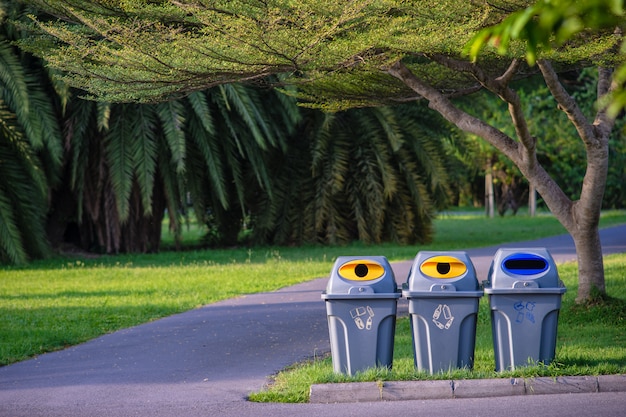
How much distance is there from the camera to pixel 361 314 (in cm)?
732

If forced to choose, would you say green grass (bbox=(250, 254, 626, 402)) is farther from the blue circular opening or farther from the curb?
the blue circular opening

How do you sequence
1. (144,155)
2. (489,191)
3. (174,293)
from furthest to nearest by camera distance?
(489,191), (144,155), (174,293)

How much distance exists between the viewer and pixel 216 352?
939 cm

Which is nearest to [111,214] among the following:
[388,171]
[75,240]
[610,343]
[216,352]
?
[75,240]

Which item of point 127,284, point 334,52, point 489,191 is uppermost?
point 334,52

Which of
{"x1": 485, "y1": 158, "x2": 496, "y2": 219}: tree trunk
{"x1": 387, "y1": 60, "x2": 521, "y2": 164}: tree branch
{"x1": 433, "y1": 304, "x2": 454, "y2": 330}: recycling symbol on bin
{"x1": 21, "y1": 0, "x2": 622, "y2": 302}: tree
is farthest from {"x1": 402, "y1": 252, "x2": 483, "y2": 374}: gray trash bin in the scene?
{"x1": 485, "y1": 158, "x2": 496, "y2": 219}: tree trunk

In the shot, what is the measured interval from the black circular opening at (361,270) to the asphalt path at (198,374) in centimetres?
109

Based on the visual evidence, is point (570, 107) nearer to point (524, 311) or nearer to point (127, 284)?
point (524, 311)

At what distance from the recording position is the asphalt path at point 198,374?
688 centimetres

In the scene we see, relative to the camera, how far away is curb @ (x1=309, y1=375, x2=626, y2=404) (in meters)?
7.13

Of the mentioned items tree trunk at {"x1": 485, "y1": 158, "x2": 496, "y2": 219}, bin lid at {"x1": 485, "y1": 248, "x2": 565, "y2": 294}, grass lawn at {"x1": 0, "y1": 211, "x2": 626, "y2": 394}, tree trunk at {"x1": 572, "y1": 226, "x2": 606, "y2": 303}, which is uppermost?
bin lid at {"x1": 485, "y1": 248, "x2": 565, "y2": 294}

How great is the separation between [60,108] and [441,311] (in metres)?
15.4

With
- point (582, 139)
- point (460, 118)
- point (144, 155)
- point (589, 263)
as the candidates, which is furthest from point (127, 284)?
point (582, 139)

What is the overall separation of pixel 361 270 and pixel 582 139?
13.4 feet
